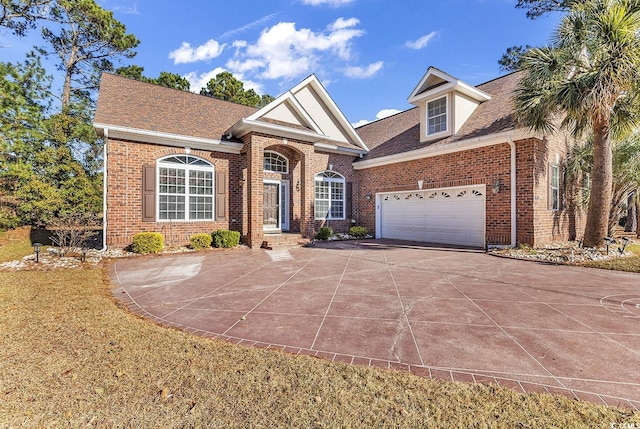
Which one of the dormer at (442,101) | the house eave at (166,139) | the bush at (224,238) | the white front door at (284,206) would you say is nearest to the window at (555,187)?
the dormer at (442,101)

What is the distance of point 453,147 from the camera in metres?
11.5

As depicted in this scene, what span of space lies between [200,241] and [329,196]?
6.71 meters

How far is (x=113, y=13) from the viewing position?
1964 centimetres

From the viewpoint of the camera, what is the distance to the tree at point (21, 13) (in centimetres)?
1645

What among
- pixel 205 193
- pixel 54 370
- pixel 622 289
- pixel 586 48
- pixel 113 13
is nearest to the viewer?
pixel 54 370

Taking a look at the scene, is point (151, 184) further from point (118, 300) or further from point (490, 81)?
point (490, 81)

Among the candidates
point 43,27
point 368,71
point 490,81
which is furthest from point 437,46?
point 43,27

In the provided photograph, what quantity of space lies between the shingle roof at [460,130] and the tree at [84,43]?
18596 millimetres

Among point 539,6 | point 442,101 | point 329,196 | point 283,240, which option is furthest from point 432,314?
point 539,6

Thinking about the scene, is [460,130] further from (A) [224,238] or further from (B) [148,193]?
(B) [148,193]

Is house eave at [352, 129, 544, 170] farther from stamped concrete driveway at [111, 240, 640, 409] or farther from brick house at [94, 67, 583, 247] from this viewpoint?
stamped concrete driveway at [111, 240, 640, 409]

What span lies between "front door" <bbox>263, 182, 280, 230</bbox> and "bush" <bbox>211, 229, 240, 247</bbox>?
1.93 metres

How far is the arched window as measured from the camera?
1330 cm

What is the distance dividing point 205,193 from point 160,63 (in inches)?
766
